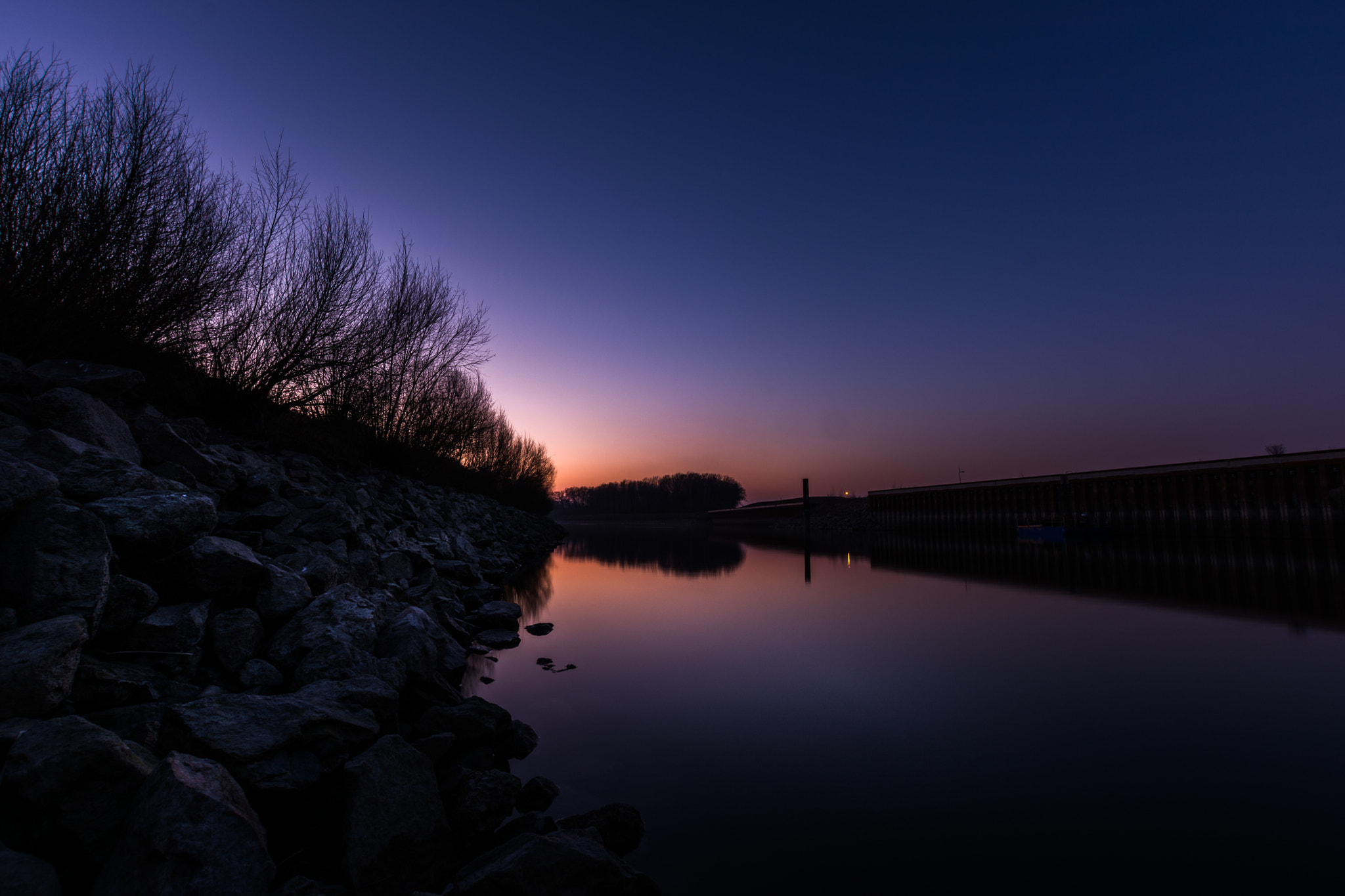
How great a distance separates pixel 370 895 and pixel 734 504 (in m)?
154

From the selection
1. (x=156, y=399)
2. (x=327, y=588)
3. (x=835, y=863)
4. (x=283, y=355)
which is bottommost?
(x=835, y=863)

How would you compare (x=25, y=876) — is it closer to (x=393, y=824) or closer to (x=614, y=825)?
(x=393, y=824)

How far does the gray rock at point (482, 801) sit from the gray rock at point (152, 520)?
2.95 meters

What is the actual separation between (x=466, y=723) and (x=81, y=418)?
4840mm

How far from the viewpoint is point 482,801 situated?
3461 mm

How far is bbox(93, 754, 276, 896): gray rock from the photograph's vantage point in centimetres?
237

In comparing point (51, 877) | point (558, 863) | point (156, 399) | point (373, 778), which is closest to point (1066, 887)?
point (558, 863)

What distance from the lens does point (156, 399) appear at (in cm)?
949

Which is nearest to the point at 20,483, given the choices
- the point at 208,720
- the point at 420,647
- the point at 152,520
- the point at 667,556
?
the point at 152,520

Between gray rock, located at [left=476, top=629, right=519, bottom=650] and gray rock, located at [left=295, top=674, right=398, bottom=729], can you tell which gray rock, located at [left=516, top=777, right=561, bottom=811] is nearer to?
gray rock, located at [left=295, top=674, right=398, bottom=729]

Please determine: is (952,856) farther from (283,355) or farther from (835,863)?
(283,355)

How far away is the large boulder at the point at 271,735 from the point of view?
3066mm

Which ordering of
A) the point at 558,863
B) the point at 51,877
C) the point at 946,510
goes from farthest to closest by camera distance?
1. the point at 946,510
2. the point at 558,863
3. the point at 51,877

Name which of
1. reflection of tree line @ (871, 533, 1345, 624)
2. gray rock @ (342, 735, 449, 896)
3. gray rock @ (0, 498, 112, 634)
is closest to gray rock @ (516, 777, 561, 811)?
gray rock @ (342, 735, 449, 896)
